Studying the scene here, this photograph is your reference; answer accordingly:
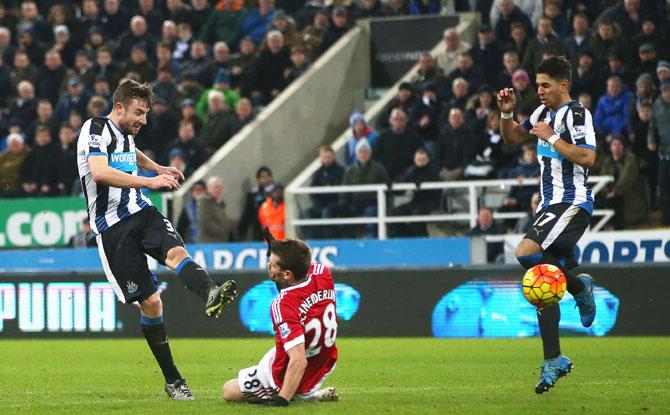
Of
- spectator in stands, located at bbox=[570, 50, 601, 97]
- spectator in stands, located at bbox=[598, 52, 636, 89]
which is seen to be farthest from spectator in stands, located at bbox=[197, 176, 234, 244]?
spectator in stands, located at bbox=[598, 52, 636, 89]

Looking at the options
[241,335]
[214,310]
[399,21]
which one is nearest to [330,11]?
[399,21]

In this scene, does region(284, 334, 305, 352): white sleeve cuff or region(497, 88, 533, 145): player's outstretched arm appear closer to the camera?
region(284, 334, 305, 352): white sleeve cuff

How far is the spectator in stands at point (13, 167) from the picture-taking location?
21750mm

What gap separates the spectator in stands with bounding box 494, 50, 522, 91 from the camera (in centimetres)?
1911

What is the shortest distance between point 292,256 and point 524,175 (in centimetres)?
1081

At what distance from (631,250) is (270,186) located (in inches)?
246

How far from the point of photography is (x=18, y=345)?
50.4 ft

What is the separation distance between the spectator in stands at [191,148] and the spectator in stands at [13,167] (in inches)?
109

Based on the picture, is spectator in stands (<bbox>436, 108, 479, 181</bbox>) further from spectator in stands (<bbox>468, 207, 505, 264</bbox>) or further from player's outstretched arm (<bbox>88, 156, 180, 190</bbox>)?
player's outstretched arm (<bbox>88, 156, 180, 190</bbox>)

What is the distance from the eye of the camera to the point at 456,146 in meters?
19.0

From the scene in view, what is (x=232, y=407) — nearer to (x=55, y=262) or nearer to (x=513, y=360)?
(x=513, y=360)

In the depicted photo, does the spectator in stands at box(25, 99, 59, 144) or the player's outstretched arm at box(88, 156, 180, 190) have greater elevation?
the player's outstretched arm at box(88, 156, 180, 190)

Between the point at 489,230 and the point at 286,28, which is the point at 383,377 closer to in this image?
the point at 489,230

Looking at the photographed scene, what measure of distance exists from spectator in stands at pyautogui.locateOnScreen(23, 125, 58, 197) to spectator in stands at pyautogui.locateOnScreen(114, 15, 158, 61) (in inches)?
126
